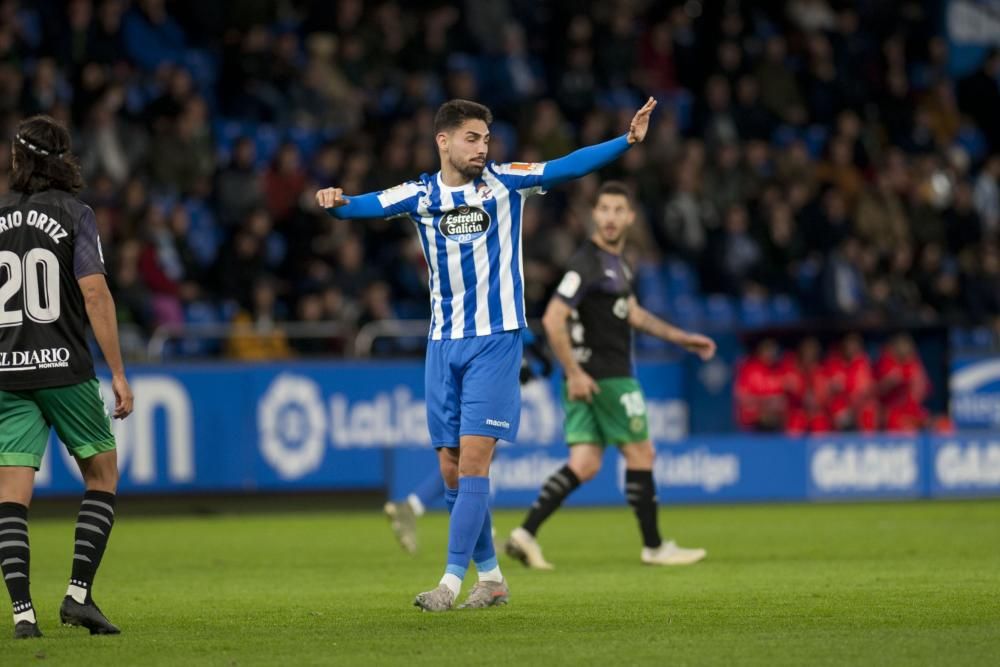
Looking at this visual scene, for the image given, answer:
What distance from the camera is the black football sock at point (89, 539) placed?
7.23 meters

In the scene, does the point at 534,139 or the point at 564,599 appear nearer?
the point at 564,599

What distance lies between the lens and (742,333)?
19.7 m

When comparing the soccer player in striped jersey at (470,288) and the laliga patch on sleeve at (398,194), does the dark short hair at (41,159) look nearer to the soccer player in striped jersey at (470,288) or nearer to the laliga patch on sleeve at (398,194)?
the soccer player in striped jersey at (470,288)

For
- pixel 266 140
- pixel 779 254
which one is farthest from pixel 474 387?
pixel 779 254

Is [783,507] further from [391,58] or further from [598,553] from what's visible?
[391,58]

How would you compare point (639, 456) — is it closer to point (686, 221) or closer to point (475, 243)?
point (475, 243)

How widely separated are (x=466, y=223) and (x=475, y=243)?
11cm


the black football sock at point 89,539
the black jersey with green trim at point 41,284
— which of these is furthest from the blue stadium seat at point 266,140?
the black football sock at point 89,539

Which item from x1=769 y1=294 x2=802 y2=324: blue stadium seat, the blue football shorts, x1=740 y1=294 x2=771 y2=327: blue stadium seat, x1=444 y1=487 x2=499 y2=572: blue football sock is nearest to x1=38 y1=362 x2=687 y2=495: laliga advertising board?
x1=740 y1=294 x2=771 y2=327: blue stadium seat

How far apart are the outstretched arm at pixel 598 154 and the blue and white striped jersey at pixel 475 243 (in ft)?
0.47

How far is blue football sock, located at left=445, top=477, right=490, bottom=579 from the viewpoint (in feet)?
26.0

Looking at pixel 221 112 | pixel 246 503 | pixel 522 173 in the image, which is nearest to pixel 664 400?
pixel 246 503

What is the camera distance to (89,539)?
726cm

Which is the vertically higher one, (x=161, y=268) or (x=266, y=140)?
(x=266, y=140)
